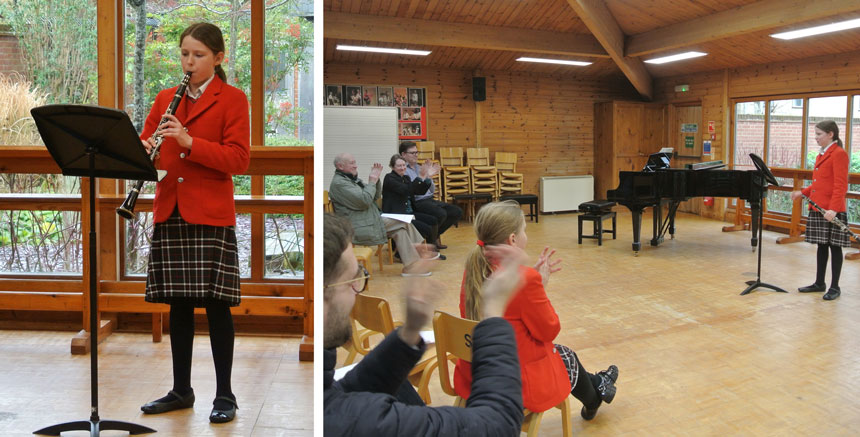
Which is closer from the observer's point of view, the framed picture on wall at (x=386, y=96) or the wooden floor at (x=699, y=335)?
the framed picture on wall at (x=386, y=96)

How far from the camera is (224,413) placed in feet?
6.48

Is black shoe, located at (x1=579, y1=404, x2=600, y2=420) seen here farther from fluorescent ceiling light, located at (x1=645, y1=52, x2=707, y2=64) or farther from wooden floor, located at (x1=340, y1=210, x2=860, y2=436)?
fluorescent ceiling light, located at (x1=645, y1=52, x2=707, y2=64)

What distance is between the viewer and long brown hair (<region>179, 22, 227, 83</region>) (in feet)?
5.78

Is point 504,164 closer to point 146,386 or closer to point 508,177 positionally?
point 508,177

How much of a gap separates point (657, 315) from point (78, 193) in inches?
88.9

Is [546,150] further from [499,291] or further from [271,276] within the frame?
[499,291]

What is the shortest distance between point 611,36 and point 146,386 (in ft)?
7.01

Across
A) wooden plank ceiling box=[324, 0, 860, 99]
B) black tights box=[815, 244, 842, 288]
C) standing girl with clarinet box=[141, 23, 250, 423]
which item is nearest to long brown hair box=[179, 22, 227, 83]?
standing girl with clarinet box=[141, 23, 250, 423]

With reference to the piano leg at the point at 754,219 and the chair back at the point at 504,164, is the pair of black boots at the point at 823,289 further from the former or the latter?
the chair back at the point at 504,164

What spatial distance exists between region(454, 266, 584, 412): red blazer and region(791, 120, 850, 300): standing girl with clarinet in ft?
3.46

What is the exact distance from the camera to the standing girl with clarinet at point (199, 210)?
183 centimetres

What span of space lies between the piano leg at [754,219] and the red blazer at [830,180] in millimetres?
346

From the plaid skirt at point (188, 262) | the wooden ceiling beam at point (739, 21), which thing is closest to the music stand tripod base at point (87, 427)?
the plaid skirt at point (188, 262)

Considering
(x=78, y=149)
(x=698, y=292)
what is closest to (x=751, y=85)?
(x=698, y=292)
